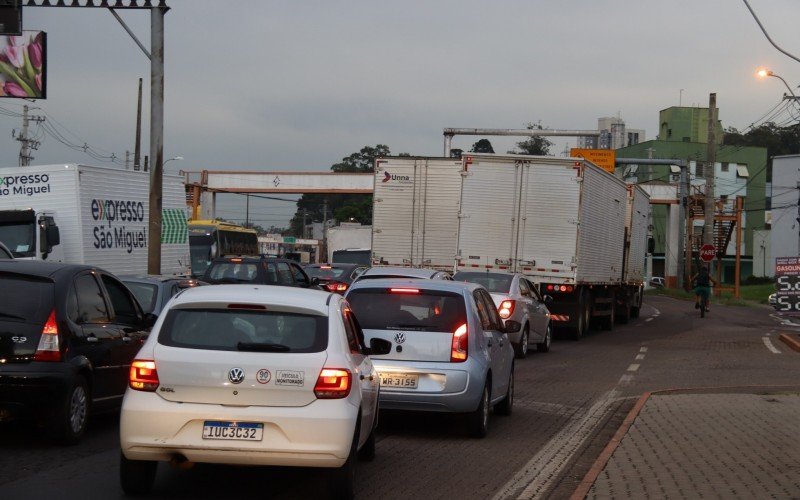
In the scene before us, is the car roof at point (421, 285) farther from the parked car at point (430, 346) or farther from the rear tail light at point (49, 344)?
the rear tail light at point (49, 344)

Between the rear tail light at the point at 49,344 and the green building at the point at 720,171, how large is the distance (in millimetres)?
86602

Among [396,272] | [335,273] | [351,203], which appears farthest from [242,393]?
[351,203]

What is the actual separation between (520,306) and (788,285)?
10849mm

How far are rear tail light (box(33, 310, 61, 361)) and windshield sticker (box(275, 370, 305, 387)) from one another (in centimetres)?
309

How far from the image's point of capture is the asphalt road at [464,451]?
26.5 feet

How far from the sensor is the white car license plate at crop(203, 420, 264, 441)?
7.12m

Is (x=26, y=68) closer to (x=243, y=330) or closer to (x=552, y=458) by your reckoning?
(x=552, y=458)

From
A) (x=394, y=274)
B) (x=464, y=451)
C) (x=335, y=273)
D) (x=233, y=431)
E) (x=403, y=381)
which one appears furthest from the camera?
(x=335, y=273)

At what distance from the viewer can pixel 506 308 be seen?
19.6 m

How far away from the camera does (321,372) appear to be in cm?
727

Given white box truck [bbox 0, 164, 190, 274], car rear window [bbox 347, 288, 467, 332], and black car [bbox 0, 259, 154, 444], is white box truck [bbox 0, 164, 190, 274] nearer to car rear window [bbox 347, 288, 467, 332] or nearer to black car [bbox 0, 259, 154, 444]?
black car [bbox 0, 259, 154, 444]

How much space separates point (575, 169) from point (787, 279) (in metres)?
7.60

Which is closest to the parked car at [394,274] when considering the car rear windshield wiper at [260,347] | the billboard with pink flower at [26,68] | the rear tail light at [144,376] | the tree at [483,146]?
the car rear windshield wiper at [260,347]

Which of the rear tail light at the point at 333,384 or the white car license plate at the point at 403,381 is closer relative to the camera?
the rear tail light at the point at 333,384
